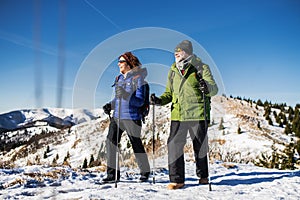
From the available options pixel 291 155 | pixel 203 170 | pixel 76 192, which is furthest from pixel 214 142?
pixel 76 192

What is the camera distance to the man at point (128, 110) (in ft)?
14.4

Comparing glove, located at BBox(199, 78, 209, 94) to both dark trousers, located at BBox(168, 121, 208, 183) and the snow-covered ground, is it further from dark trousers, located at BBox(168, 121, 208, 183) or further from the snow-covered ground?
the snow-covered ground

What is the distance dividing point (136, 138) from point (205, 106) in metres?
1.23

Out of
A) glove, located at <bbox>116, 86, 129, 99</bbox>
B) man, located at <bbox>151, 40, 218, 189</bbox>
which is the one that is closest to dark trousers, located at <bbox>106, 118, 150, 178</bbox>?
glove, located at <bbox>116, 86, 129, 99</bbox>

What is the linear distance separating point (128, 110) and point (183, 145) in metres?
1.02

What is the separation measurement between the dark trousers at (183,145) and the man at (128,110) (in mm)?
614

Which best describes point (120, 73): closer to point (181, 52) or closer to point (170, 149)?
point (181, 52)

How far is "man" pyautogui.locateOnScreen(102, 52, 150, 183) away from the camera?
4.38 metres

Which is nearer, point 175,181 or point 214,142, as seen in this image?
point 175,181

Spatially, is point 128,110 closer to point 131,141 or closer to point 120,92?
point 120,92

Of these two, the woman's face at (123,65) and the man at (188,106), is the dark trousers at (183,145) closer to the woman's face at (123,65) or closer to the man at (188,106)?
the man at (188,106)

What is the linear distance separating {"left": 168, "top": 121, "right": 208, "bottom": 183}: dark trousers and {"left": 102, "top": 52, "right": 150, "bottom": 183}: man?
0.61m

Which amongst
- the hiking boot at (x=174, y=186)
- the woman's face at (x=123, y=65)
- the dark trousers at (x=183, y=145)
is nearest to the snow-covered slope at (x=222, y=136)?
the woman's face at (x=123, y=65)

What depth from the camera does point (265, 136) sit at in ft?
45.0
